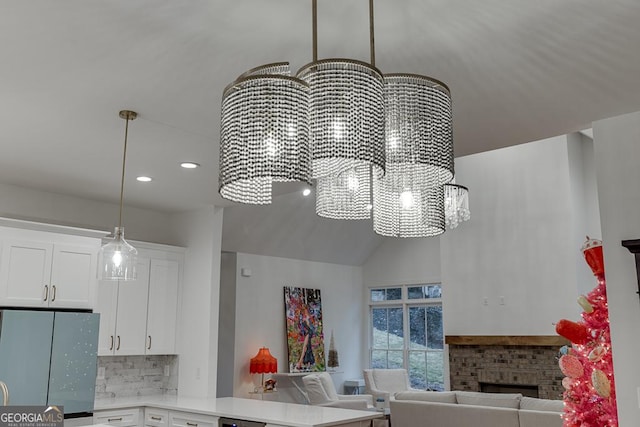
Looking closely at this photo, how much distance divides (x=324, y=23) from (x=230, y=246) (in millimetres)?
6787

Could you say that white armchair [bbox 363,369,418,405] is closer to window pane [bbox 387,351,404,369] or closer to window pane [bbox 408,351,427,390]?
window pane [bbox 408,351,427,390]

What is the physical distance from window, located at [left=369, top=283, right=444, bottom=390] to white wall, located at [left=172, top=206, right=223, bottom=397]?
17.7ft

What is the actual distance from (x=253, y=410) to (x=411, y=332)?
21.0 feet

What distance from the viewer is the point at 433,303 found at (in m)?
10.4

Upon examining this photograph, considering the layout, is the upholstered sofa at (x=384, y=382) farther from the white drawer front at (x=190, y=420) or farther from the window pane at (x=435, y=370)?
the white drawer front at (x=190, y=420)

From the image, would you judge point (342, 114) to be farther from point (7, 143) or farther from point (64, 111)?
point (7, 143)

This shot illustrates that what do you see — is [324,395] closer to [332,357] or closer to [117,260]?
[332,357]

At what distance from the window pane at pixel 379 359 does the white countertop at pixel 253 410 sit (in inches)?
228

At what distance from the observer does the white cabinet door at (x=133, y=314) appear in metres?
5.58

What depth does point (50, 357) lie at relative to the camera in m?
4.74

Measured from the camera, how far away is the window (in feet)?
34.1

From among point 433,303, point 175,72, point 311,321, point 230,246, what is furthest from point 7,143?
point 433,303

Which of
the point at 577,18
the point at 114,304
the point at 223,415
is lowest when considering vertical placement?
the point at 223,415

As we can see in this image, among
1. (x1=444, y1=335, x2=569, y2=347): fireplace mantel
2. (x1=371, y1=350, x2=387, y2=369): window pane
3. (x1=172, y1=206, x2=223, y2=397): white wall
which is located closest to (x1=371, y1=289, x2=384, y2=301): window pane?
(x1=371, y1=350, x2=387, y2=369): window pane
